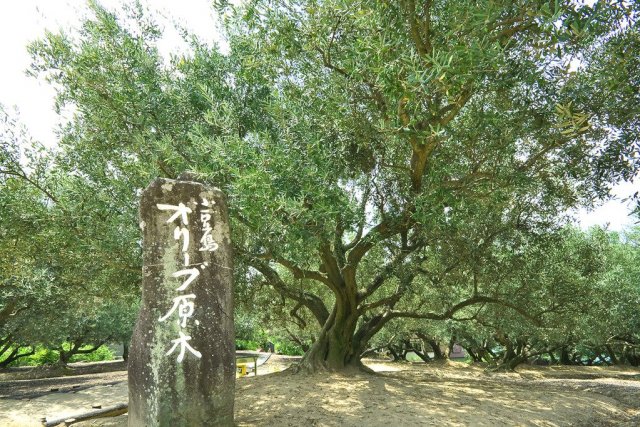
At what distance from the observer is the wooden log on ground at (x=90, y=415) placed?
8603 mm

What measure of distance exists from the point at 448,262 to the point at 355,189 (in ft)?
9.67

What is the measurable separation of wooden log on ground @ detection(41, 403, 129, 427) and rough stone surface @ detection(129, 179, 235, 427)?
3462 mm

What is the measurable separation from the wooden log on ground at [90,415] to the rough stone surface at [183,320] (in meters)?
3.46

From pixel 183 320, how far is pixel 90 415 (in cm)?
442

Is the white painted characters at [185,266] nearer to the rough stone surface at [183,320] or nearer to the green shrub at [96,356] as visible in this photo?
the rough stone surface at [183,320]

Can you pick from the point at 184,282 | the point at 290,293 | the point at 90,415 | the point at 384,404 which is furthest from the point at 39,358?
the point at 184,282

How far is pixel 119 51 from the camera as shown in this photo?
31.1ft

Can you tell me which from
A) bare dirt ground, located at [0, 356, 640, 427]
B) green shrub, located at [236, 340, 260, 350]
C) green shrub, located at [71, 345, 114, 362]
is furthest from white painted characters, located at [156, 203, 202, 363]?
green shrub, located at [236, 340, 260, 350]

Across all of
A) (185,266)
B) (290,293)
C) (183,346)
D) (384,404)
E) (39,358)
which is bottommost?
(384,404)

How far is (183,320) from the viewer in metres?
6.07

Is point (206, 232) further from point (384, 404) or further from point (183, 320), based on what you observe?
point (384, 404)

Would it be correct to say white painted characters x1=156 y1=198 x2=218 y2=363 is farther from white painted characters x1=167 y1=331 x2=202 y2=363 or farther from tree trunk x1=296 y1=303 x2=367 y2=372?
tree trunk x1=296 y1=303 x2=367 y2=372

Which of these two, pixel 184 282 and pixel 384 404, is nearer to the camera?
pixel 184 282

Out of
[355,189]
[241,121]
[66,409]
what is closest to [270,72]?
[241,121]
